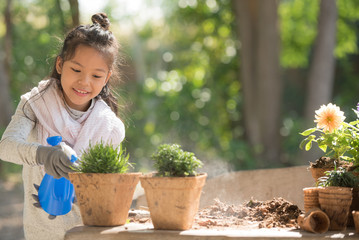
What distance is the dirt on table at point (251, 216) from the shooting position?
145cm

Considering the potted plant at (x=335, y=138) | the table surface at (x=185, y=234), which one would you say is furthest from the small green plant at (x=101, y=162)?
the potted plant at (x=335, y=138)

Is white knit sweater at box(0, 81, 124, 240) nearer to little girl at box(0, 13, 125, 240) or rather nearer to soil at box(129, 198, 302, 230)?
little girl at box(0, 13, 125, 240)

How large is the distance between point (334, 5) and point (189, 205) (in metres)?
5.45

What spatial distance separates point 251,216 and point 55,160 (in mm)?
620

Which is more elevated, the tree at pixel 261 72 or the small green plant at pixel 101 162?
the tree at pixel 261 72

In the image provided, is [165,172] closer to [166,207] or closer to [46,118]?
[166,207]

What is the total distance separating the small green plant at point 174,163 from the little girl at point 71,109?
1.36ft

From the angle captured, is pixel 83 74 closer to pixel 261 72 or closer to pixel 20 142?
pixel 20 142

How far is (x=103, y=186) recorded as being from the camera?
1.30 metres

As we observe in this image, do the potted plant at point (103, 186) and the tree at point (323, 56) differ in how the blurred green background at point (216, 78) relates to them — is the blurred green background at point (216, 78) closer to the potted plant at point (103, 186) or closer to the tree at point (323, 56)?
the tree at point (323, 56)

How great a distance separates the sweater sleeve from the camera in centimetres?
149

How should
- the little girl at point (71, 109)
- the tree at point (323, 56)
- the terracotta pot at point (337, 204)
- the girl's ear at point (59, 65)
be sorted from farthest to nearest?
the tree at point (323, 56), the girl's ear at point (59, 65), the little girl at point (71, 109), the terracotta pot at point (337, 204)

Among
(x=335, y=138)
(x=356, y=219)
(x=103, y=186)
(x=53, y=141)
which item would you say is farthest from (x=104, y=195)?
(x=335, y=138)

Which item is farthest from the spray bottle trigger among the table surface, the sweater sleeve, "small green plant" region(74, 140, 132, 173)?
the table surface
